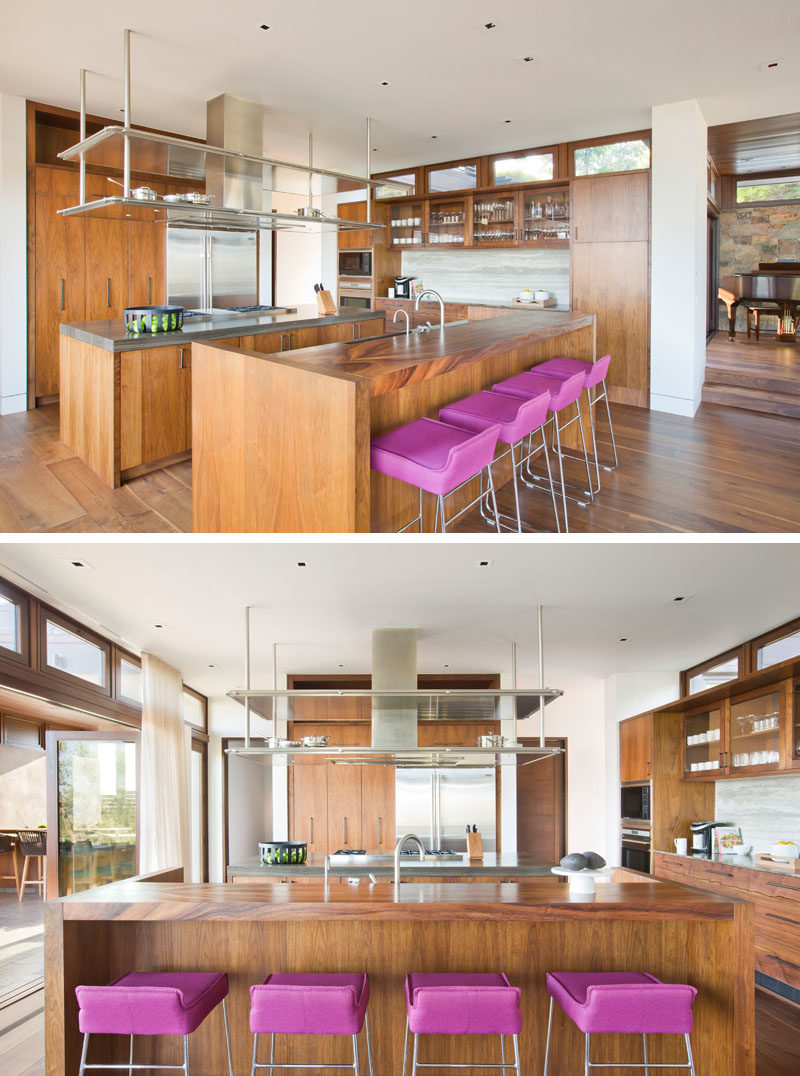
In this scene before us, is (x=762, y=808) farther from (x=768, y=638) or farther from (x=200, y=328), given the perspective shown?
(x=200, y=328)

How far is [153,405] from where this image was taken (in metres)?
5.48

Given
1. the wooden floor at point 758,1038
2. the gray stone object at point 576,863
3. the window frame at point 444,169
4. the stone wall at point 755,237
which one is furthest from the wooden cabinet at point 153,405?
the stone wall at point 755,237

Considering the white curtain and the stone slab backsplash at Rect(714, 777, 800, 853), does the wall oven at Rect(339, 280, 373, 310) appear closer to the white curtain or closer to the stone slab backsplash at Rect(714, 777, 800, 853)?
the white curtain

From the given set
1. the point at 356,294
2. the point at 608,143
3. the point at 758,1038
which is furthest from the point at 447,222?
the point at 758,1038

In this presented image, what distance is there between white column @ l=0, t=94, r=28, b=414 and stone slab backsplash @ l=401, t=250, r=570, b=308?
4.46 metres

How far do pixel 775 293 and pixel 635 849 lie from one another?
7.36 metres

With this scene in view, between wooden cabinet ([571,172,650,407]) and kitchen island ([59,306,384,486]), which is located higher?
wooden cabinet ([571,172,650,407])

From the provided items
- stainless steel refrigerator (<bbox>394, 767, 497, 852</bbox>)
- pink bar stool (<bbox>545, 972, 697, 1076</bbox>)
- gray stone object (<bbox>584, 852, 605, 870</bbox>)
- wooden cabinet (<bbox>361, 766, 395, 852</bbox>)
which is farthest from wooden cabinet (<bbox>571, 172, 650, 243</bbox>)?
pink bar stool (<bbox>545, 972, 697, 1076</bbox>)

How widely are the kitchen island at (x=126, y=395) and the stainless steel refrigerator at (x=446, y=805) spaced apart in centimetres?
440

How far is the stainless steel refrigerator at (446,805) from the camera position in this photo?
27.6ft

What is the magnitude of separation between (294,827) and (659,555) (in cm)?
583

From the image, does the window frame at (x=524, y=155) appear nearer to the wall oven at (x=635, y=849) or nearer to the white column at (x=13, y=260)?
the white column at (x=13, y=260)

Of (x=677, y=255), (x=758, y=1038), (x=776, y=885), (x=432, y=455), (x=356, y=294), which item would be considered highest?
(x=356, y=294)

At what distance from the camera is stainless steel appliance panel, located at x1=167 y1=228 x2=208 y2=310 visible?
8.35 metres
